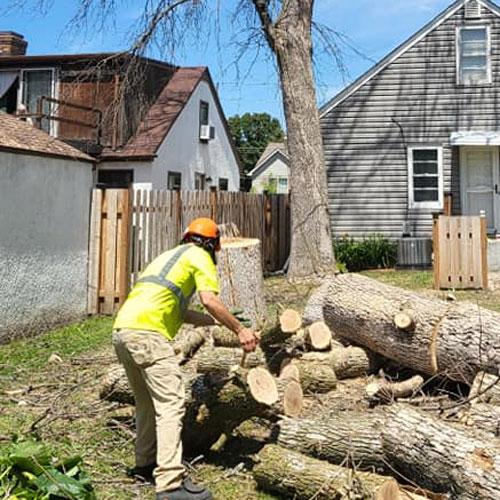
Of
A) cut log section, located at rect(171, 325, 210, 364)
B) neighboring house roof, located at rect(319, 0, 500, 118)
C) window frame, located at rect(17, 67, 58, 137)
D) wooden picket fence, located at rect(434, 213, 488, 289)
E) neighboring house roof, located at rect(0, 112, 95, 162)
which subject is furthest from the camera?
window frame, located at rect(17, 67, 58, 137)

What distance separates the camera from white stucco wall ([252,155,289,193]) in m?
54.3

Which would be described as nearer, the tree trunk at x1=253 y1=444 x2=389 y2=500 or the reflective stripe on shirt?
the tree trunk at x1=253 y1=444 x2=389 y2=500

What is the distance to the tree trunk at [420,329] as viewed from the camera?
16.0 ft

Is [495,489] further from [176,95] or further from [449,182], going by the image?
[176,95]

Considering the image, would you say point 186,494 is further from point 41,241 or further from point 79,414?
point 41,241

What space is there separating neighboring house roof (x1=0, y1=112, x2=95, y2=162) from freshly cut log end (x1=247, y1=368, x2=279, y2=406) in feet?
16.3

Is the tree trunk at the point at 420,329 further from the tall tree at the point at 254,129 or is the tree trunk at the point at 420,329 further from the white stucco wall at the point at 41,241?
the tall tree at the point at 254,129

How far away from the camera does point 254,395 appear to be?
3852 millimetres

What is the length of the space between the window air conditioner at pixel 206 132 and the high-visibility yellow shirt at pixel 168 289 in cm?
2058

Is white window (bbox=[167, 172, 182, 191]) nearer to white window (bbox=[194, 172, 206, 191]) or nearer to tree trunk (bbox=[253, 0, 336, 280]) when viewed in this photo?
white window (bbox=[194, 172, 206, 191])

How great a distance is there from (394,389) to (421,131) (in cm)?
1205

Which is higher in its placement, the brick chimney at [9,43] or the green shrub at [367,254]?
the brick chimney at [9,43]

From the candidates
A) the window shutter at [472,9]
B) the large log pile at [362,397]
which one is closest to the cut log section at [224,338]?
the large log pile at [362,397]

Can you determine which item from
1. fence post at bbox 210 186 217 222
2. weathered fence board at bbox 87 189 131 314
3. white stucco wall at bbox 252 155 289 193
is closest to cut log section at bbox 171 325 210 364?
weathered fence board at bbox 87 189 131 314
